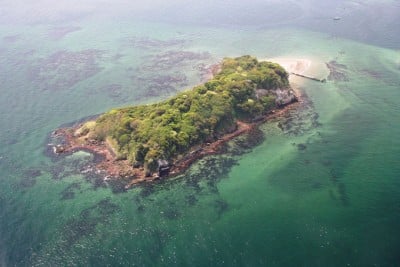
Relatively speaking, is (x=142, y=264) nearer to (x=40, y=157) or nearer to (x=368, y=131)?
(x=40, y=157)

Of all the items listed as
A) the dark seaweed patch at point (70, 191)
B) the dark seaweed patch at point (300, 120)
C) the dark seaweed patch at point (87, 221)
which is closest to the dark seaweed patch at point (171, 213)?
the dark seaweed patch at point (87, 221)

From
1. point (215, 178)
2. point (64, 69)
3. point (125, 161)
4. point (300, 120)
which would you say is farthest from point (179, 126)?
point (64, 69)

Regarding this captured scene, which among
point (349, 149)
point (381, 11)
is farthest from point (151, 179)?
point (381, 11)

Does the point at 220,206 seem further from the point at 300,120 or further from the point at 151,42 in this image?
the point at 151,42

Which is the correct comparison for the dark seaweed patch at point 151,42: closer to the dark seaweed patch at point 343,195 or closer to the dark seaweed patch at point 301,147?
the dark seaweed patch at point 301,147

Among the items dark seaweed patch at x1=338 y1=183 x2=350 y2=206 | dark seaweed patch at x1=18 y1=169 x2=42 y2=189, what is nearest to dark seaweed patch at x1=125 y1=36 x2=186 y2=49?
dark seaweed patch at x1=18 y1=169 x2=42 y2=189
